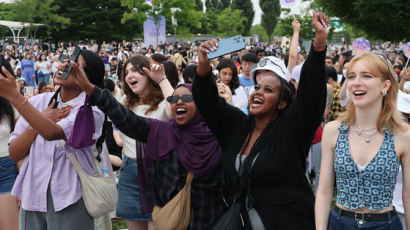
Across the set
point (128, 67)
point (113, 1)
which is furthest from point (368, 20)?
point (113, 1)

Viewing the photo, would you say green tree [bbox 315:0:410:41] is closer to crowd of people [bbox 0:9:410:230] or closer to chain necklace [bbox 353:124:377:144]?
crowd of people [bbox 0:9:410:230]

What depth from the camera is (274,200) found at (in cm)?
280

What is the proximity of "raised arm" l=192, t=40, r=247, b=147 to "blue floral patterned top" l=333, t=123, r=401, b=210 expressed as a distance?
2.45 ft

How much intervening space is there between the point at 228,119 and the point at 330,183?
75cm

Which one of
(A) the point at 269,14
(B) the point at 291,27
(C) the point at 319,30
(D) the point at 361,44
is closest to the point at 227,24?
(A) the point at 269,14

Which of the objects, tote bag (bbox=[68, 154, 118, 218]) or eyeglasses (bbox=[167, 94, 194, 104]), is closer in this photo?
tote bag (bbox=[68, 154, 118, 218])

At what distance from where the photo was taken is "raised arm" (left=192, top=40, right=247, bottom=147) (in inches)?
120

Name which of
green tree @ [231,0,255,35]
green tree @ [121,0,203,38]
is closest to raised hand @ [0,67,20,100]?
green tree @ [121,0,203,38]

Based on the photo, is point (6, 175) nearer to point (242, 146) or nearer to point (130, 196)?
point (130, 196)

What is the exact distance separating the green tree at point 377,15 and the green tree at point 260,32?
74.6m

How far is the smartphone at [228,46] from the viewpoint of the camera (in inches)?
120

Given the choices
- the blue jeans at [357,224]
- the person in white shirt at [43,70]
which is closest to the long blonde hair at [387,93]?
the blue jeans at [357,224]

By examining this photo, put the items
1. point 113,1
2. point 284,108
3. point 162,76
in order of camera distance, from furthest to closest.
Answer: point 113,1 → point 162,76 → point 284,108

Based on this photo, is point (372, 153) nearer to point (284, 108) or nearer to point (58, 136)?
point (284, 108)
